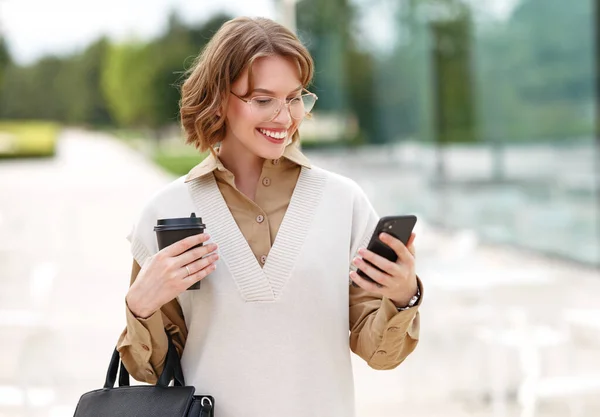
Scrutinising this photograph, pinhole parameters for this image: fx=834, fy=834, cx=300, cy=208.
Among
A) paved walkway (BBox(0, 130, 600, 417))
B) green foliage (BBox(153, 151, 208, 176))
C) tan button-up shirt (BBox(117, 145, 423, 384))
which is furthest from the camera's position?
green foliage (BBox(153, 151, 208, 176))

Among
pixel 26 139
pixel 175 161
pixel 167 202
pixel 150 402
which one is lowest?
pixel 150 402

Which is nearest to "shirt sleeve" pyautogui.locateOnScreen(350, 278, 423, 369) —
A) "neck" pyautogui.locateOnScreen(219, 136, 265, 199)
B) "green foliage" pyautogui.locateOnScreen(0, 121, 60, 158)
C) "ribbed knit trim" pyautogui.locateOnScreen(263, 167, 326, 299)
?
"ribbed knit trim" pyautogui.locateOnScreen(263, 167, 326, 299)

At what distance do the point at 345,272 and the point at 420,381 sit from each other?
3274 mm

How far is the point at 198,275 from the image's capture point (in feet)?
4.18

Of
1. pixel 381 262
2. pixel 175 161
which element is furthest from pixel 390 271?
pixel 175 161

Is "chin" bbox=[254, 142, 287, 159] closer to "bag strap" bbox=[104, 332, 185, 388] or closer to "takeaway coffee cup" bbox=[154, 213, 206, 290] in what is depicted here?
"takeaway coffee cup" bbox=[154, 213, 206, 290]

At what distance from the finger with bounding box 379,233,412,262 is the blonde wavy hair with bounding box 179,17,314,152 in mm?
333

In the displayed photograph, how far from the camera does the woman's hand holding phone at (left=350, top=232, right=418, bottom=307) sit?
1250 mm

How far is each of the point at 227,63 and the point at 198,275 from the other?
1.15 feet

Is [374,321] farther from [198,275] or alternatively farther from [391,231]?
[198,275]

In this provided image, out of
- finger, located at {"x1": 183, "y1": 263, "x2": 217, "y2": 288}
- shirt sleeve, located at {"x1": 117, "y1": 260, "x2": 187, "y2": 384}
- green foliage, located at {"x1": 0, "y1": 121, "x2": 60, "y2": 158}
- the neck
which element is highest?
green foliage, located at {"x1": 0, "y1": 121, "x2": 60, "y2": 158}

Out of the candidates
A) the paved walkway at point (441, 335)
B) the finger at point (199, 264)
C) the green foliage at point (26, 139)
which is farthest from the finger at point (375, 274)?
the green foliage at point (26, 139)

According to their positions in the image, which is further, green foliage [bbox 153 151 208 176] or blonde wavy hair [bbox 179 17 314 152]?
green foliage [bbox 153 151 208 176]

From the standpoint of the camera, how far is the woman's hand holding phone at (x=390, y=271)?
1250 millimetres
